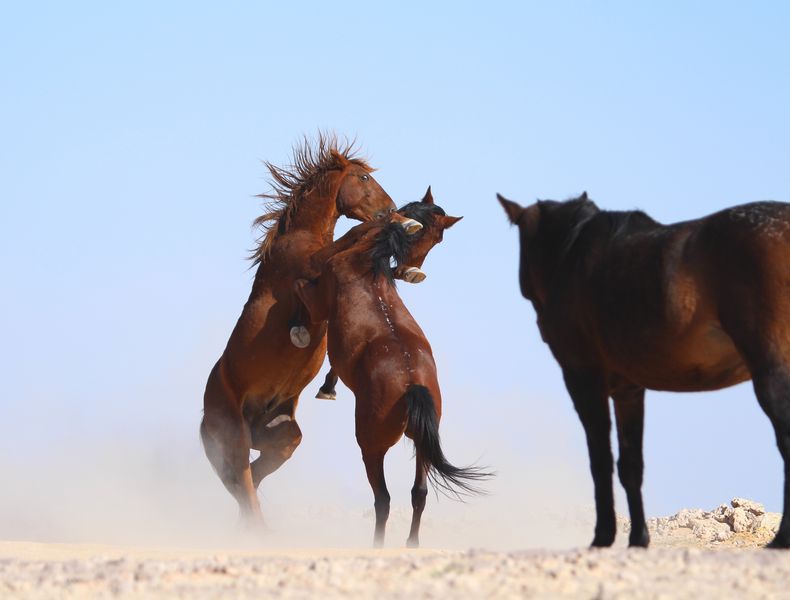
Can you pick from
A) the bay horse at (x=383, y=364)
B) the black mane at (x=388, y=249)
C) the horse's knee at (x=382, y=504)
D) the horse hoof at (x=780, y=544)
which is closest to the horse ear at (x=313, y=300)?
the bay horse at (x=383, y=364)

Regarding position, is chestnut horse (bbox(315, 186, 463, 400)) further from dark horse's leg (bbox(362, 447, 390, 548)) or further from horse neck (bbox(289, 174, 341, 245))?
dark horse's leg (bbox(362, 447, 390, 548))

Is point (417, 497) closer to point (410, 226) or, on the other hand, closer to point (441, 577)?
point (410, 226)

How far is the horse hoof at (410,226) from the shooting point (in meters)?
11.1

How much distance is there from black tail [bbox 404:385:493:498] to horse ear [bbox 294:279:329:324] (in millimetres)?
1870

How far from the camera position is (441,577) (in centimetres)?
520

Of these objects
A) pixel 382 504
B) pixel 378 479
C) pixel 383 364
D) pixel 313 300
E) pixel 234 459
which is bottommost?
pixel 382 504

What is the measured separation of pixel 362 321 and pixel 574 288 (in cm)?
347

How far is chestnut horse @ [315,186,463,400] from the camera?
1116 cm

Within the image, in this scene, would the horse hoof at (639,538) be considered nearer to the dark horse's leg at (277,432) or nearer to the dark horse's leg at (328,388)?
the dark horse's leg at (328,388)

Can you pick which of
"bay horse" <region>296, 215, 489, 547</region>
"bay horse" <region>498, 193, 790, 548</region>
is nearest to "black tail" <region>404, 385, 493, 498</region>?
"bay horse" <region>296, 215, 489, 547</region>

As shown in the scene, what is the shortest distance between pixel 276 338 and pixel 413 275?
73.5 inches

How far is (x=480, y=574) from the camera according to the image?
5234 mm

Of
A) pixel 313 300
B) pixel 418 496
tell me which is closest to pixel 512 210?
pixel 418 496

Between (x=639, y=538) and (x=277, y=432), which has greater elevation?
(x=277, y=432)
